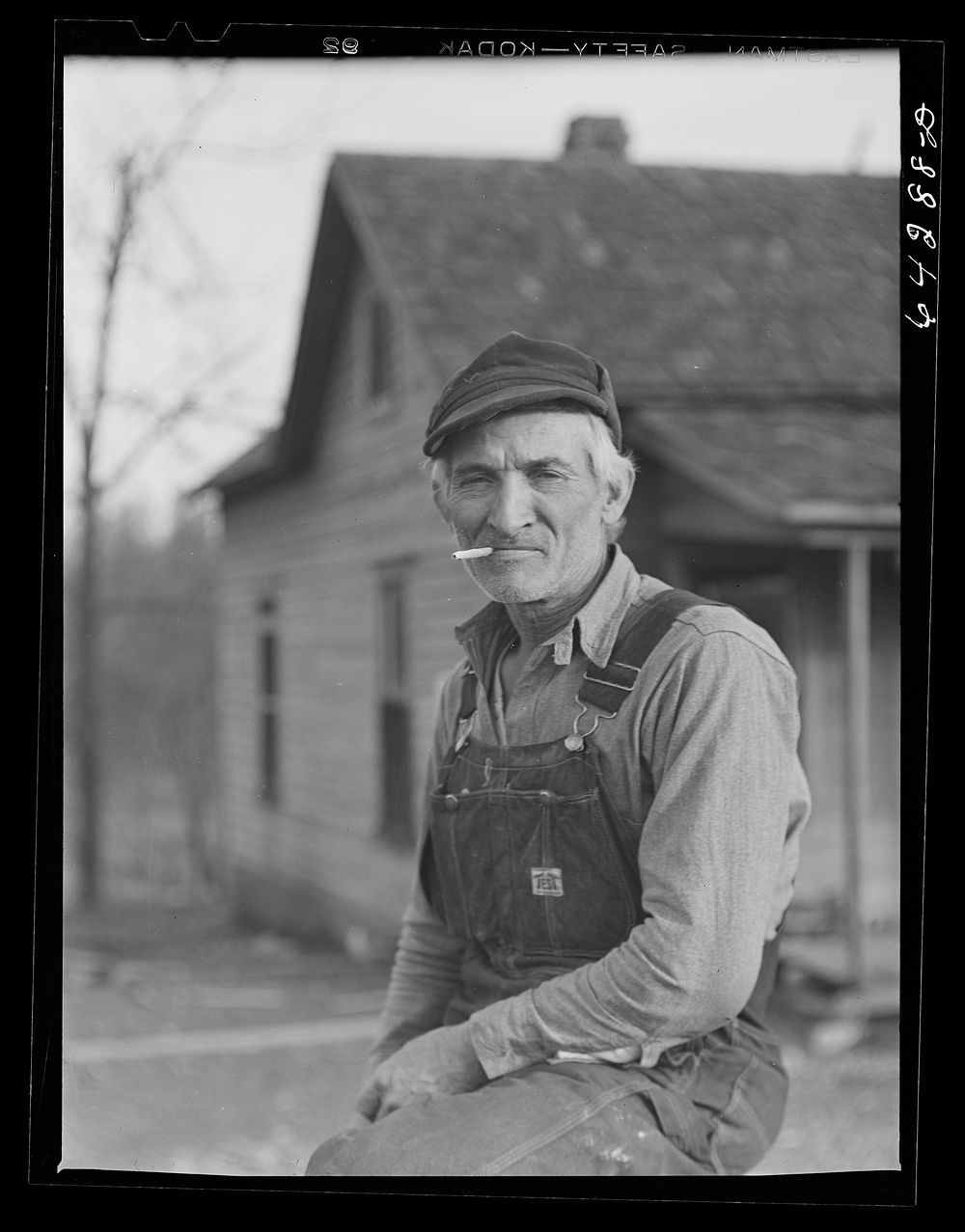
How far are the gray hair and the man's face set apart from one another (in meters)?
0.01

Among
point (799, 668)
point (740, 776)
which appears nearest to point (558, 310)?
point (740, 776)

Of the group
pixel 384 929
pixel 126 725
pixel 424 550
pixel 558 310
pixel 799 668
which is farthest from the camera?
pixel 799 668

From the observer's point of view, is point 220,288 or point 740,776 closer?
point 740,776

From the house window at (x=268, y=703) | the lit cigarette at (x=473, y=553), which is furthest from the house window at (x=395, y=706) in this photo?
the lit cigarette at (x=473, y=553)

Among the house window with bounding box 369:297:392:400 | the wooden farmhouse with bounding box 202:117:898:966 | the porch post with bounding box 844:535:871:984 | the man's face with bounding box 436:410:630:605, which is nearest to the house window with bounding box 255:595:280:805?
the wooden farmhouse with bounding box 202:117:898:966

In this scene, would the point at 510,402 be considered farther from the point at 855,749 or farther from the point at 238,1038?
the point at 238,1038

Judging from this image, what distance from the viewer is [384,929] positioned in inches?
203

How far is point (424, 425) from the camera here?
3.23 metres

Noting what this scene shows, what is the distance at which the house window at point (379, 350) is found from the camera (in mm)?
3625

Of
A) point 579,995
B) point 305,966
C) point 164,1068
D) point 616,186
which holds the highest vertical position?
point 616,186

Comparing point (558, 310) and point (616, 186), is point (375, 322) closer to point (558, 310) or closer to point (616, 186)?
point (558, 310)

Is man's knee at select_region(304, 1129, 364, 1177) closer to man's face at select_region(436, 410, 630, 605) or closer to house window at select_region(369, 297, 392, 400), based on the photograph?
man's face at select_region(436, 410, 630, 605)

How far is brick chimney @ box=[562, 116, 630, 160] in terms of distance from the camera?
3076 millimetres

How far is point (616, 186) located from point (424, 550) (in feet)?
3.74
